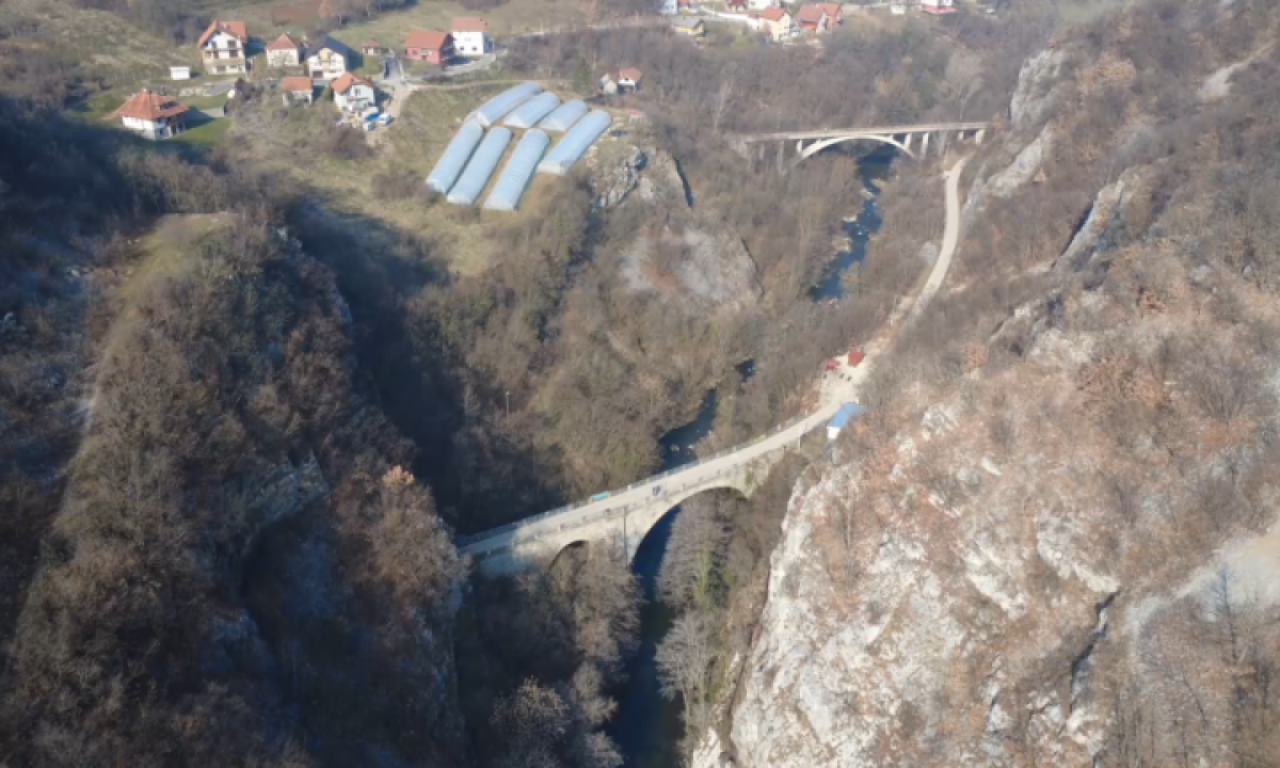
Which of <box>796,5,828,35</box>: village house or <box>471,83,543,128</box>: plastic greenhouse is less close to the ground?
<box>796,5,828,35</box>: village house

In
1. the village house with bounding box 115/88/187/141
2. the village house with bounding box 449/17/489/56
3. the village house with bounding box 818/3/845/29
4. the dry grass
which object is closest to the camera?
the village house with bounding box 115/88/187/141

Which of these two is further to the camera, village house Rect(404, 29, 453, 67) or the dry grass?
village house Rect(404, 29, 453, 67)

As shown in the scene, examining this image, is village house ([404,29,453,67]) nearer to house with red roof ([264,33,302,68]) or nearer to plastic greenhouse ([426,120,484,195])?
house with red roof ([264,33,302,68])

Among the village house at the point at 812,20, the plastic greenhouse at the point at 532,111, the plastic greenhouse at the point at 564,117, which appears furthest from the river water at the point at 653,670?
the village house at the point at 812,20

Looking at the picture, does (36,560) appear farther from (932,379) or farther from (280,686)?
(932,379)

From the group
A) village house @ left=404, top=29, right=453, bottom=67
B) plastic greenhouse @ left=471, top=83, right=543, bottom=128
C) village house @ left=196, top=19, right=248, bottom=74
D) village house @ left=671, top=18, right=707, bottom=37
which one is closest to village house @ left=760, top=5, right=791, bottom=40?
village house @ left=671, top=18, right=707, bottom=37

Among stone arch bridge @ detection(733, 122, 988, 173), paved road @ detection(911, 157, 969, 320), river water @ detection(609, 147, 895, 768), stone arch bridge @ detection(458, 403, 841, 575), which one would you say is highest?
stone arch bridge @ detection(733, 122, 988, 173)

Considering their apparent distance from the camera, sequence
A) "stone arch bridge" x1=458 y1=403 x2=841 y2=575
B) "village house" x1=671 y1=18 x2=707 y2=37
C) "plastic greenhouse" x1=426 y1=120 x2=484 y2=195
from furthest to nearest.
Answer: "village house" x1=671 y1=18 x2=707 y2=37 → "plastic greenhouse" x1=426 y1=120 x2=484 y2=195 → "stone arch bridge" x1=458 y1=403 x2=841 y2=575

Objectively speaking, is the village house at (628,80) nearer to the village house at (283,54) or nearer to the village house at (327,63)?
the village house at (327,63)
